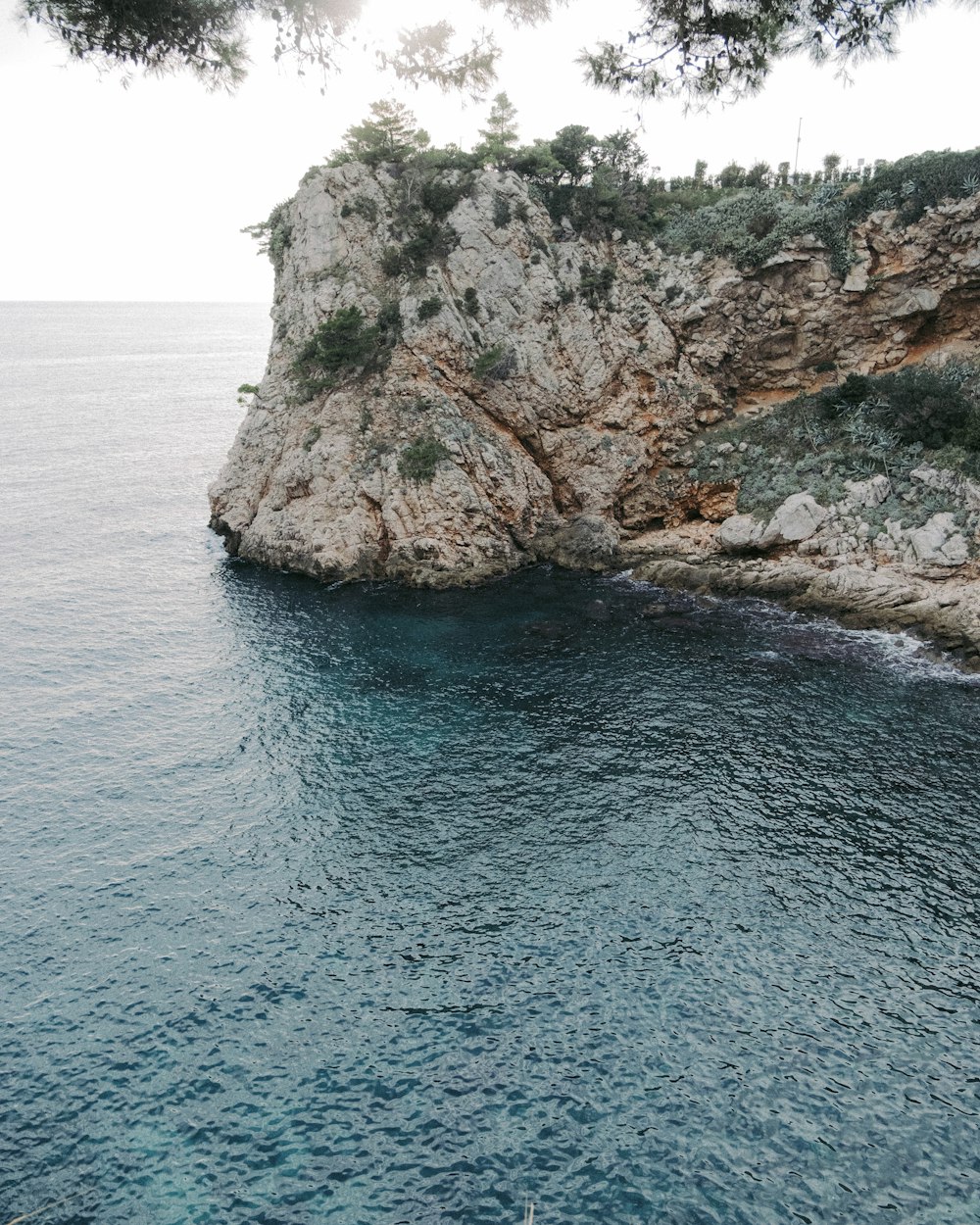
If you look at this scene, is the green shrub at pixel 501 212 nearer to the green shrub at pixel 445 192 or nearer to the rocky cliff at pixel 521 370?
the rocky cliff at pixel 521 370

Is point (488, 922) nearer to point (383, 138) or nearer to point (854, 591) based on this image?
point (854, 591)

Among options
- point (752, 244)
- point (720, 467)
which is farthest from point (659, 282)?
point (720, 467)

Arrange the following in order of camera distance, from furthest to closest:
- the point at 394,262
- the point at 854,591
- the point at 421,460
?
the point at 394,262 < the point at 421,460 < the point at 854,591

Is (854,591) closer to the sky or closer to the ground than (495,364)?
closer to the ground

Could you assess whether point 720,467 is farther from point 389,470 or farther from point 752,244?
point 389,470

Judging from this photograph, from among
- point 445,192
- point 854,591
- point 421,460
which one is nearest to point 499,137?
point 445,192

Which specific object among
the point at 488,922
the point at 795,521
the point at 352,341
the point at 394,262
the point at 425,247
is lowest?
the point at 488,922

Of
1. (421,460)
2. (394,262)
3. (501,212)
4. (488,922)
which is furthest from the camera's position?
(501,212)
